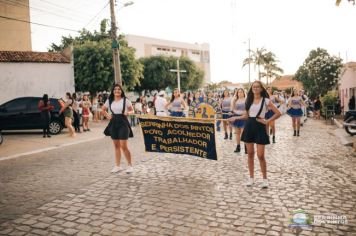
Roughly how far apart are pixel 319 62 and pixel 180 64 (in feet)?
73.8

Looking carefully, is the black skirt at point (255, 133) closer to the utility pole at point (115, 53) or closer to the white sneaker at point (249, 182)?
the white sneaker at point (249, 182)

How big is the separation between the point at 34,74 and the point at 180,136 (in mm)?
18980

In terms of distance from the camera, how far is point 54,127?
15.3 m

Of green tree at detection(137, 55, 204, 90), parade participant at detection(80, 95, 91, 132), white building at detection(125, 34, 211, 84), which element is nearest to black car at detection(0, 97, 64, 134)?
parade participant at detection(80, 95, 91, 132)

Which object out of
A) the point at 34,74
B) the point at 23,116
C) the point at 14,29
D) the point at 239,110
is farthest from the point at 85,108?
the point at 14,29

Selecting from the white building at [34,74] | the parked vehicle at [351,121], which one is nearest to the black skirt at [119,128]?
the parked vehicle at [351,121]

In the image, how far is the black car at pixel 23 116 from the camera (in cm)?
1495

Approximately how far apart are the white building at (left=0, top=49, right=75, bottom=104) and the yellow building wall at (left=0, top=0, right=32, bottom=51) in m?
9.88

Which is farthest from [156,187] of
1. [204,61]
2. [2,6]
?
[204,61]

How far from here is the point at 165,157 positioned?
9062mm

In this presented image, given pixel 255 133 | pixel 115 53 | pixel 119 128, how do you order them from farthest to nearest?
pixel 115 53 < pixel 119 128 < pixel 255 133

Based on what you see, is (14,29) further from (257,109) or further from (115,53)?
(257,109)

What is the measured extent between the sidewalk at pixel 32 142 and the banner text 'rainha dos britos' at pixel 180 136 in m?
5.13

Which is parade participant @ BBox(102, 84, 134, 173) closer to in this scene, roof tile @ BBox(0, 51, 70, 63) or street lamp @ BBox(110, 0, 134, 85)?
street lamp @ BBox(110, 0, 134, 85)
